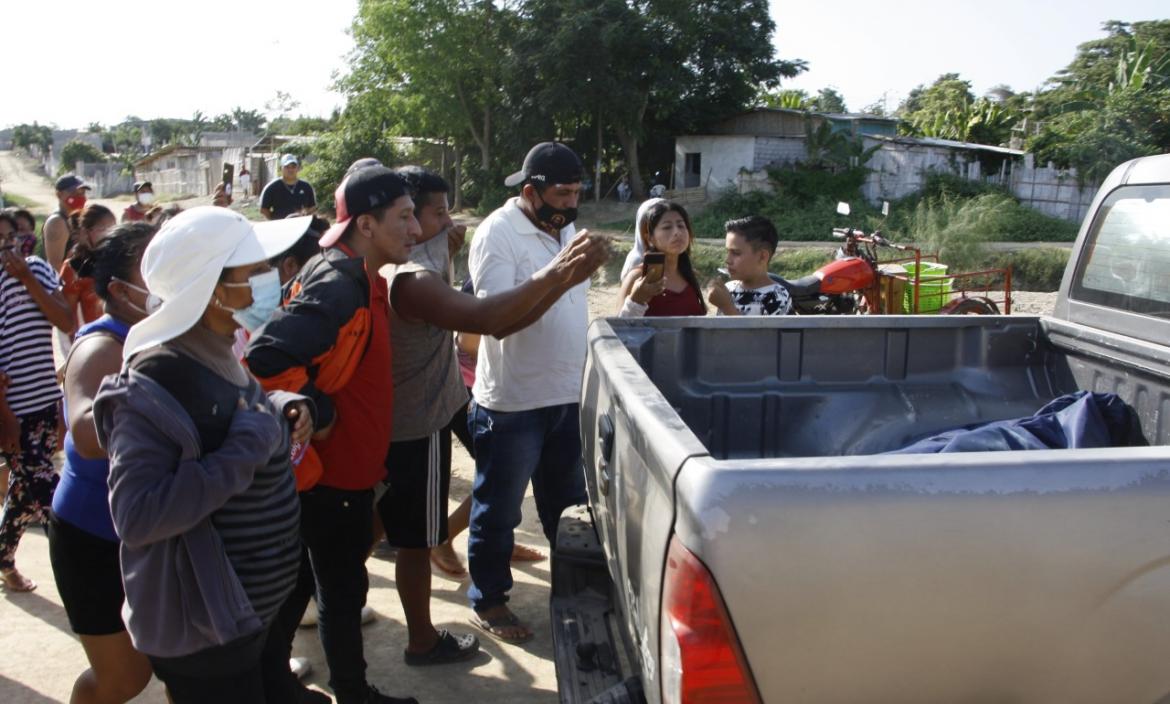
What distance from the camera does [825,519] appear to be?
1442 mm

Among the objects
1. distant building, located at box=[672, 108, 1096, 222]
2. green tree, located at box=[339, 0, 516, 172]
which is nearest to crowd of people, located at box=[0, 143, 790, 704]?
distant building, located at box=[672, 108, 1096, 222]

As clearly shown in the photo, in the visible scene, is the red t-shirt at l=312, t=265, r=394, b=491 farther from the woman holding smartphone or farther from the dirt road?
the dirt road

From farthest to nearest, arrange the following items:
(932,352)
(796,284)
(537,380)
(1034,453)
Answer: (796,284) < (537,380) < (932,352) < (1034,453)

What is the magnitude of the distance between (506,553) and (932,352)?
180cm

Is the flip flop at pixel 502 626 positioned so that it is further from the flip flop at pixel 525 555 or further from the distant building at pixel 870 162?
the distant building at pixel 870 162

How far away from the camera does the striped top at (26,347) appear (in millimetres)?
4082

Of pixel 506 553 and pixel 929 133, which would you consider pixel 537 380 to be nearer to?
pixel 506 553

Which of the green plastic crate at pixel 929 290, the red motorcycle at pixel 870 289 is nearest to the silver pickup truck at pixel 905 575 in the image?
the red motorcycle at pixel 870 289

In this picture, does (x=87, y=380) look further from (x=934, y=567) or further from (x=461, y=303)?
(x=934, y=567)

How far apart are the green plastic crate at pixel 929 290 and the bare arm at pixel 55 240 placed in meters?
7.72

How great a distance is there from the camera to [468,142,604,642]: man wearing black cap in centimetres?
341

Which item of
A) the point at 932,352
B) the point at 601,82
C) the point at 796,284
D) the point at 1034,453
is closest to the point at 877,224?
the point at 601,82

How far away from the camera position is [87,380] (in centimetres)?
230

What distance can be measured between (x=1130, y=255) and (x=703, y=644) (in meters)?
2.20
